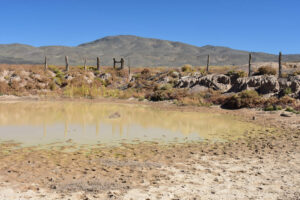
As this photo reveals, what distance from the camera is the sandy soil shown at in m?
6.12

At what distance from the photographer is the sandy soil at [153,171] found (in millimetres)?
6125

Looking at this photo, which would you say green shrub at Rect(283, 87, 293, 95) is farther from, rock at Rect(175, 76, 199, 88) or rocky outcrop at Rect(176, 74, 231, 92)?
rock at Rect(175, 76, 199, 88)

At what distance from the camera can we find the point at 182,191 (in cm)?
622

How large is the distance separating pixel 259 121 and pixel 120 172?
11662mm

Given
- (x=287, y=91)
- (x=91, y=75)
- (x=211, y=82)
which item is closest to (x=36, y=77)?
(x=91, y=75)

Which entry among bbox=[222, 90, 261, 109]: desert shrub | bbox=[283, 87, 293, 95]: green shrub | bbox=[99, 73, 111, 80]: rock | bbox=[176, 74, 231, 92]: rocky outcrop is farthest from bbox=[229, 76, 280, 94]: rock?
bbox=[99, 73, 111, 80]: rock

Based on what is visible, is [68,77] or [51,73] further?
[51,73]

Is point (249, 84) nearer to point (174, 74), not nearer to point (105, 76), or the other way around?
point (174, 74)

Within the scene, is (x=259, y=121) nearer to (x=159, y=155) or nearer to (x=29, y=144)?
(x=159, y=155)

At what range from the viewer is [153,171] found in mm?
7477

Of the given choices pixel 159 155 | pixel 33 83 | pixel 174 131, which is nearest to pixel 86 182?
pixel 159 155

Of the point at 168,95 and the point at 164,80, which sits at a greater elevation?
the point at 164,80

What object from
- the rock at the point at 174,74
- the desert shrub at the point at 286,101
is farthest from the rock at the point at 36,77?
the desert shrub at the point at 286,101

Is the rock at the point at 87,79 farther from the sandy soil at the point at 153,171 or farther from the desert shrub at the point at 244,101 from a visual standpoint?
the sandy soil at the point at 153,171
